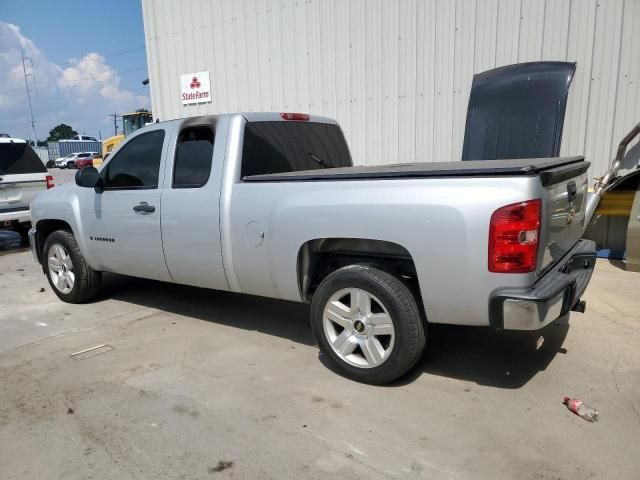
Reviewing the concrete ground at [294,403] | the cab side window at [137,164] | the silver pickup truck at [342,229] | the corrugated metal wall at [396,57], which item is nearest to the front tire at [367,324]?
the silver pickup truck at [342,229]

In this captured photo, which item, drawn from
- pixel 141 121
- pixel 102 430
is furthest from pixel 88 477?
pixel 141 121

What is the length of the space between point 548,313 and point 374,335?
42.7 inches

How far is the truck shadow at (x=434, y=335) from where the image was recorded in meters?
3.65

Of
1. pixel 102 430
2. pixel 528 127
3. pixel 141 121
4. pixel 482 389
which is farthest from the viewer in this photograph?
pixel 141 121

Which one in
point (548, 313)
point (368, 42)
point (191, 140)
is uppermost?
point (368, 42)

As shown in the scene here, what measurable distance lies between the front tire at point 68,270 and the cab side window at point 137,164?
3.15 ft

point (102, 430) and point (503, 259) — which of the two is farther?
point (102, 430)

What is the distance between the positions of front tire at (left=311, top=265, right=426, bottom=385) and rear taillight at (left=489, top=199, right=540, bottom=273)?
0.65 m

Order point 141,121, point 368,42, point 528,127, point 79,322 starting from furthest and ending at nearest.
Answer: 1. point 141,121
2. point 368,42
3. point 528,127
4. point 79,322

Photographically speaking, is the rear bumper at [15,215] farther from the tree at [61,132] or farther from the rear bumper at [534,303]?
the tree at [61,132]

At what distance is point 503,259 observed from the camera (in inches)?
112

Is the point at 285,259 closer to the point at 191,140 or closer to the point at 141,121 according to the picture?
the point at 191,140

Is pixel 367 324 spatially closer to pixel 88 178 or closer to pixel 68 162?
pixel 88 178

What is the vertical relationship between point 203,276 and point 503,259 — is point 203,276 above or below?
below
